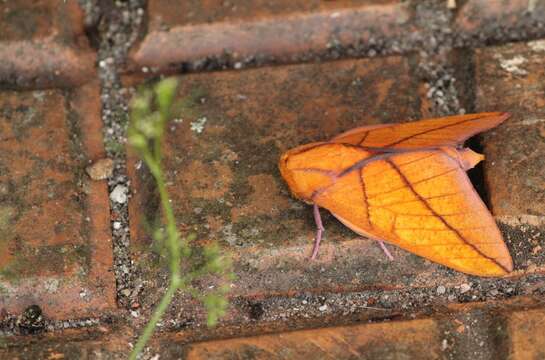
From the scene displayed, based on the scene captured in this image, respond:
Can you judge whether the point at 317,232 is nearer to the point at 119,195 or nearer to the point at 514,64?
the point at 119,195

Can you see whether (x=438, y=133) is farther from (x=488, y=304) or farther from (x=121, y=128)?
(x=121, y=128)

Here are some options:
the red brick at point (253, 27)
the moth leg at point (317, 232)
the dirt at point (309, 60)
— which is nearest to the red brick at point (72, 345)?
the dirt at point (309, 60)

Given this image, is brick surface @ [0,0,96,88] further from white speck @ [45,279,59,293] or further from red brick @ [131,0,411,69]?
white speck @ [45,279,59,293]

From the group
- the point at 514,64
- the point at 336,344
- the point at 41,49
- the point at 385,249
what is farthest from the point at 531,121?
the point at 41,49

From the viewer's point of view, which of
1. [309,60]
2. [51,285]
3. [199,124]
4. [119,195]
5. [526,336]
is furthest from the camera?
[309,60]

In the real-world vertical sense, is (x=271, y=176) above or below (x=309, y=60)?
below

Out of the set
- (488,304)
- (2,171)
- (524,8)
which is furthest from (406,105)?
(2,171)

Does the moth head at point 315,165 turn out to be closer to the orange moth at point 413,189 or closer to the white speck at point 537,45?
the orange moth at point 413,189

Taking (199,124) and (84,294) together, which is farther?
(199,124)
